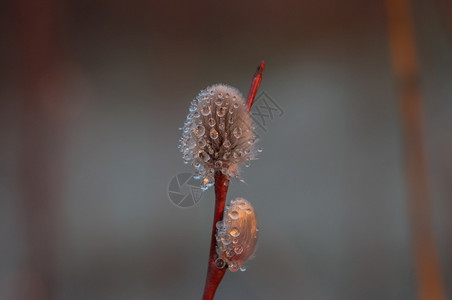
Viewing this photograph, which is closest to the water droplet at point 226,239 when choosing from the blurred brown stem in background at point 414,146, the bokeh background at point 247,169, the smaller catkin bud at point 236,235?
the smaller catkin bud at point 236,235

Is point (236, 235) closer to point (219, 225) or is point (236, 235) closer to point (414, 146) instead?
point (219, 225)

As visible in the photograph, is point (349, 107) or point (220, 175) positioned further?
point (349, 107)

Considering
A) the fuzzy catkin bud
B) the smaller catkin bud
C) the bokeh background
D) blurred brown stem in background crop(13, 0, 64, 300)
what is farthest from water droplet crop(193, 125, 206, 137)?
blurred brown stem in background crop(13, 0, 64, 300)

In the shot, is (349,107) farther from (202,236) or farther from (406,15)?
(202,236)

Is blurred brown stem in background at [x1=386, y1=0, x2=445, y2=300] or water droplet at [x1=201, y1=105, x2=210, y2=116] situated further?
blurred brown stem in background at [x1=386, y1=0, x2=445, y2=300]

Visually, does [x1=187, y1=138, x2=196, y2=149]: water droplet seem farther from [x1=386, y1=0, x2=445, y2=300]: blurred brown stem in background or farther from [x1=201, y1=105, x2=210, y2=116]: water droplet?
[x1=386, y1=0, x2=445, y2=300]: blurred brown stem in background

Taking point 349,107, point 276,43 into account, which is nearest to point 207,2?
point 276,43
